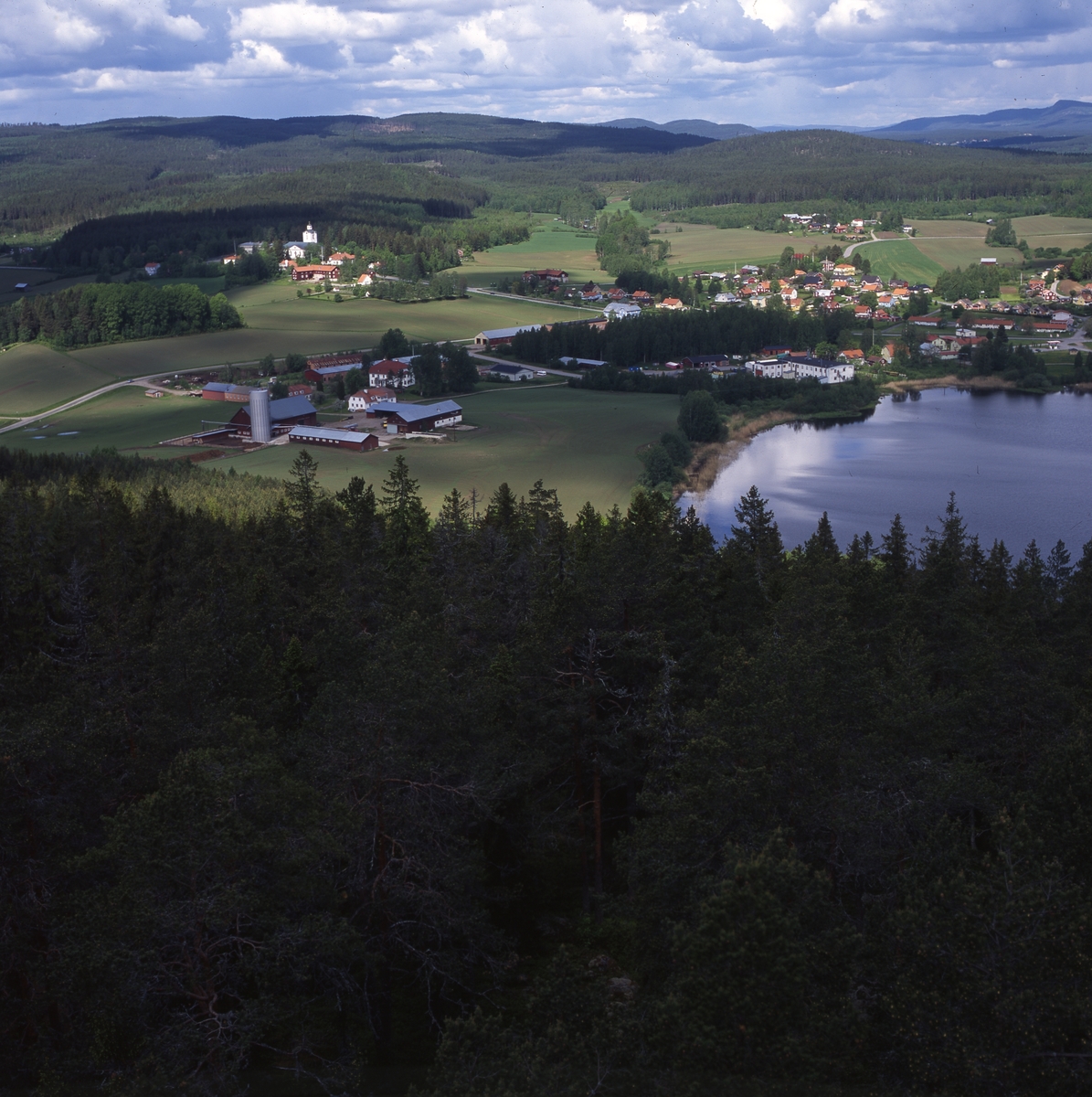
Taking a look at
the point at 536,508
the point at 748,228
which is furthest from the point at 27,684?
the point at 748,228

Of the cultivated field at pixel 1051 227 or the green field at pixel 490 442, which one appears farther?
the cultivated field at pixel 1051 227

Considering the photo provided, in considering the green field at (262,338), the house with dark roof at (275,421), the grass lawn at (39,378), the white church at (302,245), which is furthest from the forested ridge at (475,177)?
the house with dark roof at (275,421)

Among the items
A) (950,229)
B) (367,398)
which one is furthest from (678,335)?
(950,229)

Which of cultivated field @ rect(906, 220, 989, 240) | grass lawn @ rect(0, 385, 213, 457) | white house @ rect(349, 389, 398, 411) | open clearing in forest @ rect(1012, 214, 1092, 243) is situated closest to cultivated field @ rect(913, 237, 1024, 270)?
cultivated field @ rect(906, 220, 989, 240)

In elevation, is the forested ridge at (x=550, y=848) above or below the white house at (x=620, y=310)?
below

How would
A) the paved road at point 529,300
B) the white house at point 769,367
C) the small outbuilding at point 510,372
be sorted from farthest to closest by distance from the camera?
1. the paved road at point 529,300
2. the white house at point 769,367
3. the small outbuilding at point 510,372

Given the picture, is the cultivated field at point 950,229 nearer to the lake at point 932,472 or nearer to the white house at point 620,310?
the white house at point 620,310

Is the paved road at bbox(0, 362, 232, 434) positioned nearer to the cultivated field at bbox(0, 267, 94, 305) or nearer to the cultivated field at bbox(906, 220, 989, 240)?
the cultivated field at bbox(0, 267, 94, 305)
